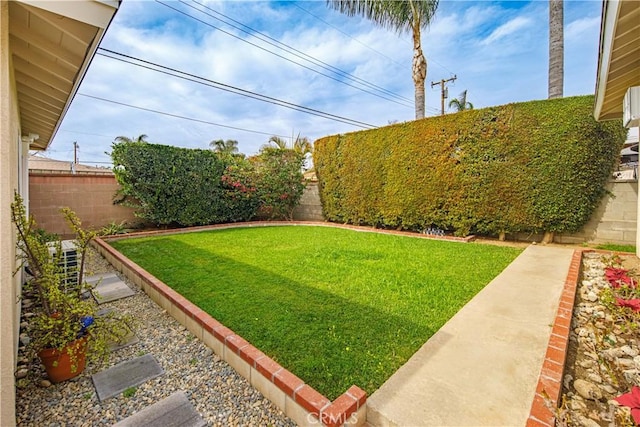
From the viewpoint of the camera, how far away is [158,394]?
2363mm

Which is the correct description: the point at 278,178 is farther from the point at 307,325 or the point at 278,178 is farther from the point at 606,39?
the point at 606,39

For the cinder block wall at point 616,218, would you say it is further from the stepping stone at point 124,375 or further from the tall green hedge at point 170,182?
the tall green hedge at point 170,182

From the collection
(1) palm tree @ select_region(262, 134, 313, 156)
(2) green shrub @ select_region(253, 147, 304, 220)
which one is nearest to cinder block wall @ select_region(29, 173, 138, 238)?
(2) green shrub @ select_region(253, 147, 304, 220)

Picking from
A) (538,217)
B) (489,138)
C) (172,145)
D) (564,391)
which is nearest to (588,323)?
(564,391)

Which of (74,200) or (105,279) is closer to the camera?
(105,279)

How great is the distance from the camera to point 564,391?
2.22 meters

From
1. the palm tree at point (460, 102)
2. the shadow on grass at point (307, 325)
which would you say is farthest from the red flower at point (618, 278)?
the palm tree at point (460, 102)

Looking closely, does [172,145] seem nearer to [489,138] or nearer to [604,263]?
[489,138]

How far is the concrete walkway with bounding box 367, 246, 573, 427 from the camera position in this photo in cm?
197

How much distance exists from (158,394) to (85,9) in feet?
9.99

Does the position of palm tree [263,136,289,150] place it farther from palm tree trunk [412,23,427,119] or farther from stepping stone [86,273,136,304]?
stepping stone [86,273,136,304]

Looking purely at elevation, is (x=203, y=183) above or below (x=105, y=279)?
above

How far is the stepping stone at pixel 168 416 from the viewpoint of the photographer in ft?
6.75

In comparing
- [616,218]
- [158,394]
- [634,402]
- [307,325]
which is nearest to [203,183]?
[307,325]
